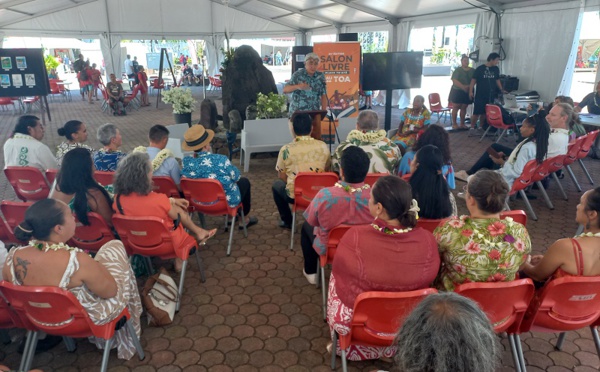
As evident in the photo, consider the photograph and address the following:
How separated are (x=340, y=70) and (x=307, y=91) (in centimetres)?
232

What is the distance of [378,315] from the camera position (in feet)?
6.38

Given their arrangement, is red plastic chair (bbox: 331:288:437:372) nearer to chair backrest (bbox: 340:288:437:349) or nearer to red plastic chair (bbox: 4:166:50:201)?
chair backrest (bbox: 340:288:437:349)

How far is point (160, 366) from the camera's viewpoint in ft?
8.13

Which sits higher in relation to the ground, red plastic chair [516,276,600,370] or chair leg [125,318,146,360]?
red plastic chair [516,276,600,370]

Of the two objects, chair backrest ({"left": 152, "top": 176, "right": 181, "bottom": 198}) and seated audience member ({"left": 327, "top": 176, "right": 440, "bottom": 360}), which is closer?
seated audience member ({"left": 327, "top": 176, "right": 440, "bottom": 360})

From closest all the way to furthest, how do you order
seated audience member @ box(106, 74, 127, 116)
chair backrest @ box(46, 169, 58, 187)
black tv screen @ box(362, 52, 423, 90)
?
chair backrest @ box(46, 169, 58, 187)
black tv screen @ box(362, 52, 423, 90)
seated audience member @ box(106, 74, 127, 116)

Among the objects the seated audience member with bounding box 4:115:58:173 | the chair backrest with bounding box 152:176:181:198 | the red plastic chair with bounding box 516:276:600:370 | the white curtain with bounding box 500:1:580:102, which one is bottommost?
the red plastic chair with bounding box 516:276:600:370

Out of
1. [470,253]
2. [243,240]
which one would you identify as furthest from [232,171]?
[470,253]

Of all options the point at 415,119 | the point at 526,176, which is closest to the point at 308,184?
the point at 526,176

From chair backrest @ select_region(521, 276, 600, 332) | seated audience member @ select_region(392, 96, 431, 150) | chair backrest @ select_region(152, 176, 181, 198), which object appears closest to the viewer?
chair backrest @ select_region(521, 276, 600, 332)

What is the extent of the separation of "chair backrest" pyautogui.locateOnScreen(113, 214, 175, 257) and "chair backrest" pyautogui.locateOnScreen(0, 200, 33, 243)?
2.31ft

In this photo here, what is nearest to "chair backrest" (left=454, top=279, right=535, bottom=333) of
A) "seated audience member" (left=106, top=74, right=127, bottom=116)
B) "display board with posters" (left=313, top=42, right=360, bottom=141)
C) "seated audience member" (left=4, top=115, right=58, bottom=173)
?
"seated audience member" (left=4, top=115, right=58, bottom=173)

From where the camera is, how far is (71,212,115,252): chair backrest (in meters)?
2.81

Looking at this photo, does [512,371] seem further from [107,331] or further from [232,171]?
[232,171]
